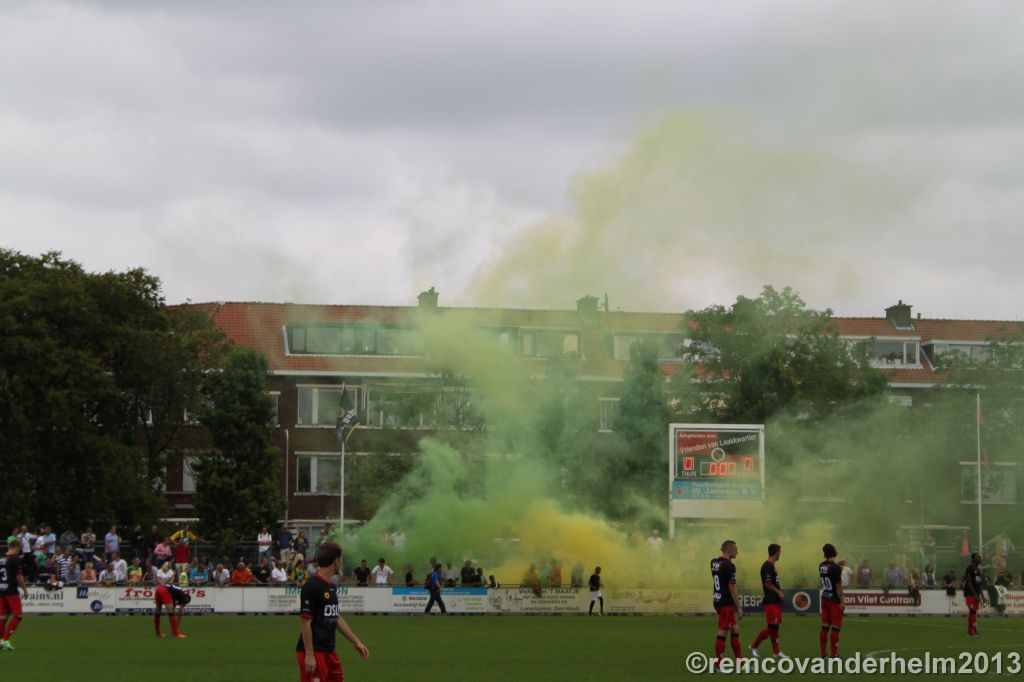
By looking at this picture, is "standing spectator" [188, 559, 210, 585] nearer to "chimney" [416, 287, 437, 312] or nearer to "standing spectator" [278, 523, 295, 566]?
"standing spectator" [278, 523, 295, 566]

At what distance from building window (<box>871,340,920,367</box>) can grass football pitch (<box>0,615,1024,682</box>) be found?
144ft

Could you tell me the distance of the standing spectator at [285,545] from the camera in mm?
54809

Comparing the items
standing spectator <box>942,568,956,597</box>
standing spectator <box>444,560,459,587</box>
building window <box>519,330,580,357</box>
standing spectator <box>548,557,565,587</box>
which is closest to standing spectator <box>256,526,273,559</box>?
standing spectator <box>444,560,459,587</box>

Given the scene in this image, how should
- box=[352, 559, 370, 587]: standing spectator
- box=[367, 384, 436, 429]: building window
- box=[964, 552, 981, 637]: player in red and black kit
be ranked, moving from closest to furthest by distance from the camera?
box=[964, 552, 981, 637]: player in red and black kit, box=[352, 559, 370, 587]: standing spectator, box=[367, 384, 436, 429]: building window

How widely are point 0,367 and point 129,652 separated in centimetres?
3688

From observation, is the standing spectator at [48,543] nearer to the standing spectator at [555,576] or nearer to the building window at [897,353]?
the standing spectator at [555,576]

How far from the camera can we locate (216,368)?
241 ft

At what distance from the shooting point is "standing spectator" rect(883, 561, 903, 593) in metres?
51.0

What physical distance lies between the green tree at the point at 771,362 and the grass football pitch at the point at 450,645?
22180 mm

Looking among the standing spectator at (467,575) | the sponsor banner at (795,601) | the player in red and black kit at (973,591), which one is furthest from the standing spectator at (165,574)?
the player in red and black kit at (973,591)

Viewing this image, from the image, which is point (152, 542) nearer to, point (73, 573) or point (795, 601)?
point (73, 573)

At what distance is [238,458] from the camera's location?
227 ft

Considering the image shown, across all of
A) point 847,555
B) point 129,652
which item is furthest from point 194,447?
point 129,652

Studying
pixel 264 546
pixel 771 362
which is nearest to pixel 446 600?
pixel 264 546
